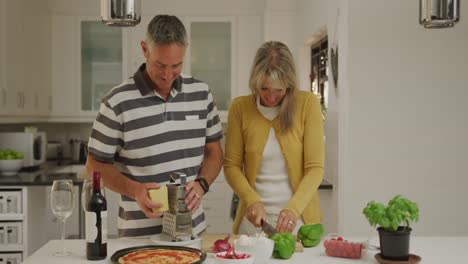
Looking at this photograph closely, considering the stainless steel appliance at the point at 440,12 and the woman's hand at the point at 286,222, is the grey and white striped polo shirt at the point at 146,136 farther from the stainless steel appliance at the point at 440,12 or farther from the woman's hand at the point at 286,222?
the stainless steel appliance at the point at 440,12

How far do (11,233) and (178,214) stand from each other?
2408 mm

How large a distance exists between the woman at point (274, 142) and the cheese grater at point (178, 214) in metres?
0.42

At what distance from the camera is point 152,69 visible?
2.21 metres

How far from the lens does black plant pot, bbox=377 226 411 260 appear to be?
5.81ft

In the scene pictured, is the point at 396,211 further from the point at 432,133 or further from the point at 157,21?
the point at 432,133

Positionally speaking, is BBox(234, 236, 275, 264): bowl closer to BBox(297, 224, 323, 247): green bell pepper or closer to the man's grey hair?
BBox(297, 224, 323, 247): green bell pepper

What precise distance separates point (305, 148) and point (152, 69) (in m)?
0.67

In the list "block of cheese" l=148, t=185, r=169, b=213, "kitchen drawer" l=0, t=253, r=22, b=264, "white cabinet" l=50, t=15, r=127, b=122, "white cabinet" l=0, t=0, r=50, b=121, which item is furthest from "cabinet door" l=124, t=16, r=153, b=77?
"block of cheese" l=148, t=185, r=169, b=213

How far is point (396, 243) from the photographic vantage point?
5.82 feet

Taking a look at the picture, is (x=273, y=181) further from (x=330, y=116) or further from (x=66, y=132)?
(x=66, y=132)

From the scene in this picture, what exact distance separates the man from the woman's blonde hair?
0.79 ft

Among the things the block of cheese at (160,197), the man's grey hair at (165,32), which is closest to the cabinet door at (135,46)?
the man's grey hair at (165,32)

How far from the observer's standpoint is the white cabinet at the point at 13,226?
13.0 ft

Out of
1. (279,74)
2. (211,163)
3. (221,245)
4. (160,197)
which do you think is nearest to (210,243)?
(221,245)
